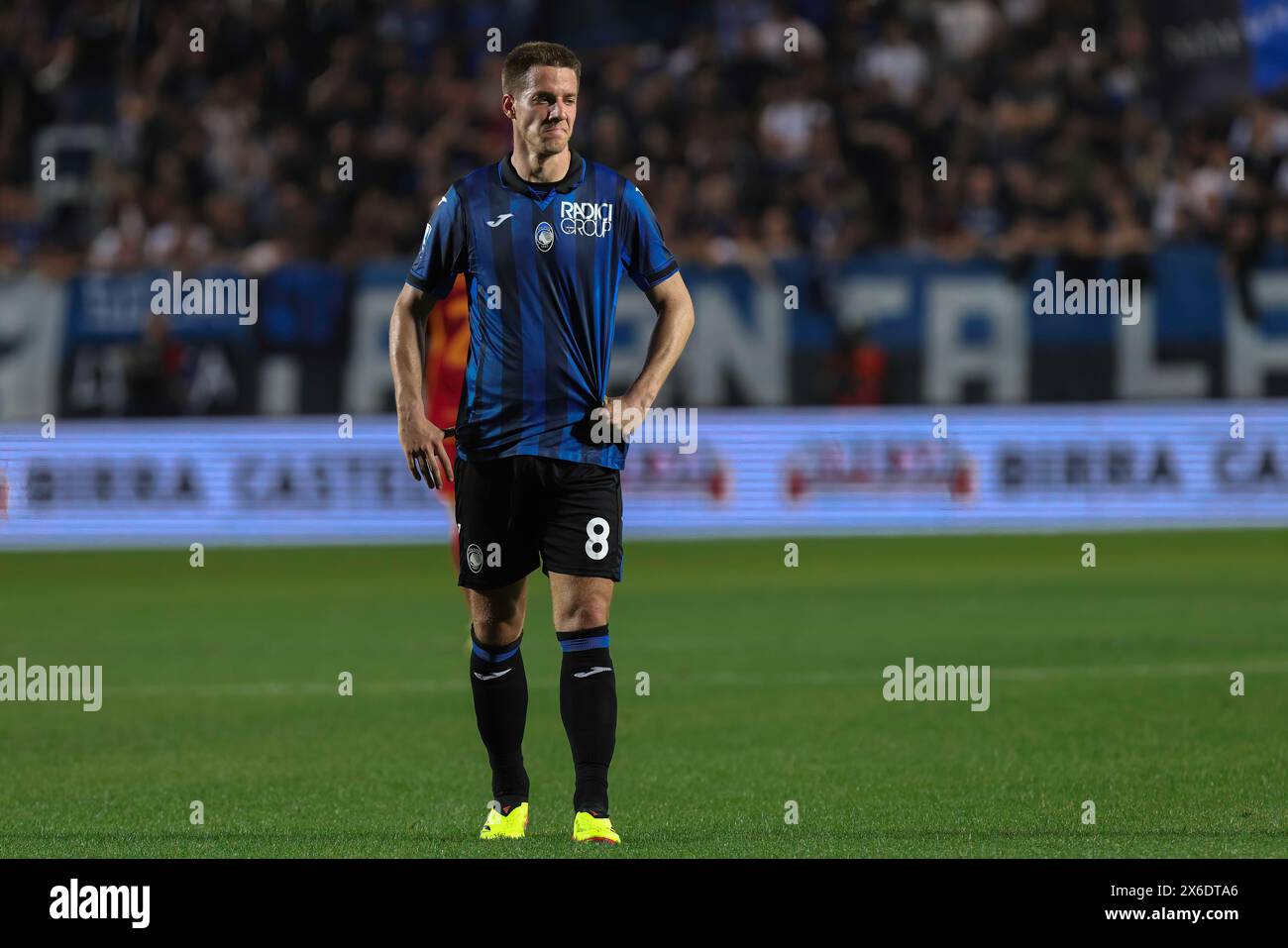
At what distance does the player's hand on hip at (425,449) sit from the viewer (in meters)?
6.23

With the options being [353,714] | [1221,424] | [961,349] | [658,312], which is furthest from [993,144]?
[658,312]

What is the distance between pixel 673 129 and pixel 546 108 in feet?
57.9

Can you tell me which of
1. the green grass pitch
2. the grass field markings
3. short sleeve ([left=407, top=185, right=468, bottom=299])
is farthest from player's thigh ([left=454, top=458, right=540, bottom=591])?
the grass field markings

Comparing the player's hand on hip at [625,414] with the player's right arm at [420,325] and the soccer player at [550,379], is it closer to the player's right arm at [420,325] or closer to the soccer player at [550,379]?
the soccer player at [550,379]

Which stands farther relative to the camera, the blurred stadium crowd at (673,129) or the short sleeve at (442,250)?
the blurred stadium crowd at (673,129)

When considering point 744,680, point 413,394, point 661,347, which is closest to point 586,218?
point 661,347

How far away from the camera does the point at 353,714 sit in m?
10.1

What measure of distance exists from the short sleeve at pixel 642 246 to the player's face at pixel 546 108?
0.28m

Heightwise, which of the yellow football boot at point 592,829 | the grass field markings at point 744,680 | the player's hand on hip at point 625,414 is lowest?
the grass field markings at point 744,680

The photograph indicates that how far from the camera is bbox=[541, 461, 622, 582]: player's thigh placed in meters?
6.22

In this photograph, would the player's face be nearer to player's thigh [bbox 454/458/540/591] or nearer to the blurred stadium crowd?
player's thigh [bbox 454/458/540/591]

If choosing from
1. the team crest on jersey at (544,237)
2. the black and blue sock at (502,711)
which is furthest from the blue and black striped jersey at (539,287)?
the black and blue sock at (502,711)

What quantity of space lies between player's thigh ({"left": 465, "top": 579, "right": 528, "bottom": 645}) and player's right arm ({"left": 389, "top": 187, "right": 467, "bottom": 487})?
14.9 inches

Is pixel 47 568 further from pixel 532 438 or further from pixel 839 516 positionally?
pixel 532 438
